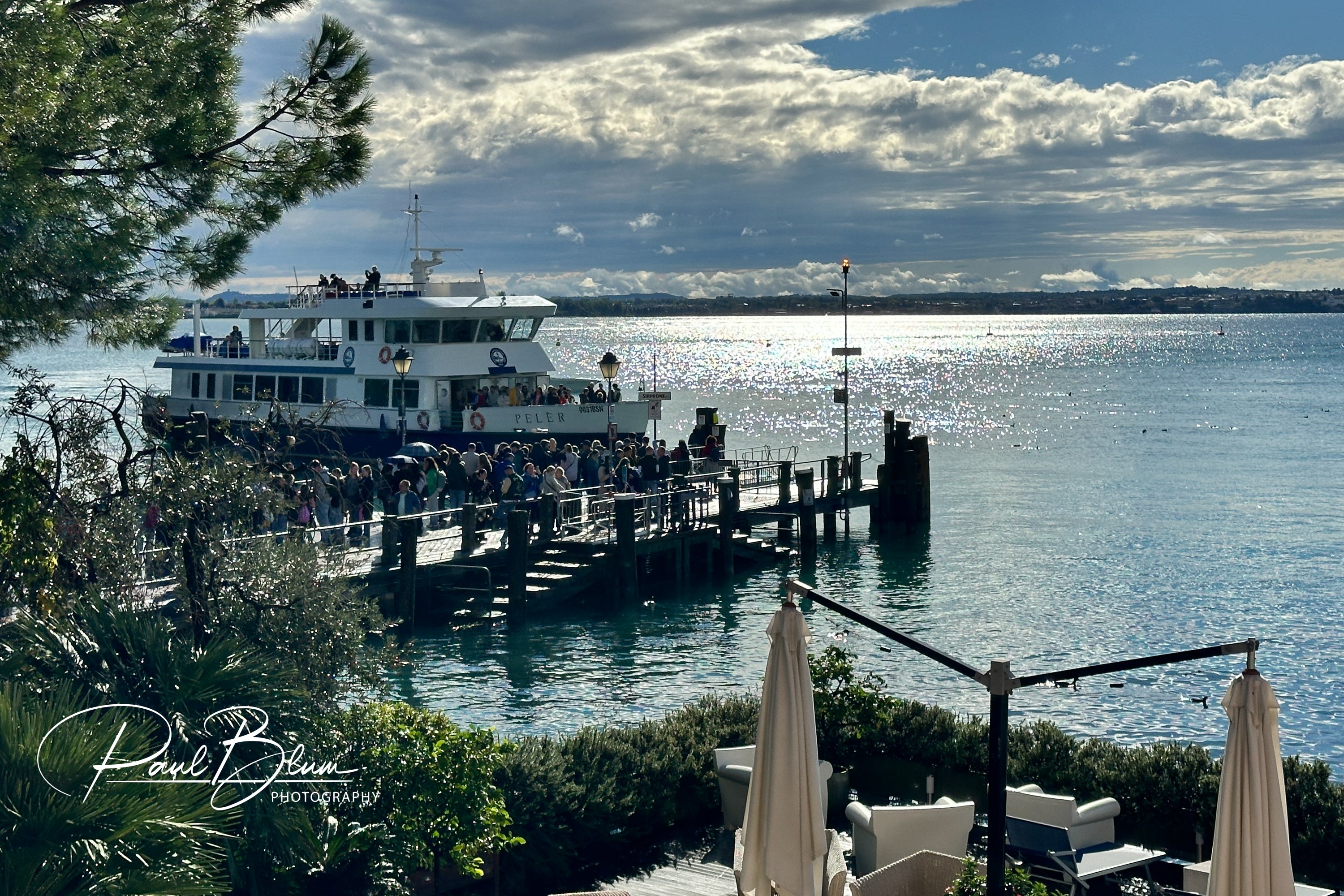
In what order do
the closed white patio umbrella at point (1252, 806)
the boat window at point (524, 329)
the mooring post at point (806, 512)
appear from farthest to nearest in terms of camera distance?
the boat window at point (524, 329), the mooring post at point (806, 512), the closed white patio umbrella at point (1252, 806)

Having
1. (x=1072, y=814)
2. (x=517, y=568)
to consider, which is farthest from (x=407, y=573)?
(x=1072, y=814)

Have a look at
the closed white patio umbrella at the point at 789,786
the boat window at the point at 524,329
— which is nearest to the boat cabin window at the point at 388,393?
the boat window at the point at 524,329

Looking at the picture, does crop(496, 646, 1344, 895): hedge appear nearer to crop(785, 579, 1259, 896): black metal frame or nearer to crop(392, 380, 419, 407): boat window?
crop(785, 579, 1259, 896): black metal frame

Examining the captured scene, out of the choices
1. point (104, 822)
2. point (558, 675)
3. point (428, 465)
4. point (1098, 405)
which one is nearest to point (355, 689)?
point (104, 822)

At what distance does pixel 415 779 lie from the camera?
344 inches

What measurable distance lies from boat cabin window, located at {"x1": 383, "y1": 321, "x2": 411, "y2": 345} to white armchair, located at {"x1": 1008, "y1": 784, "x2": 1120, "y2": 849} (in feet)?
94.1

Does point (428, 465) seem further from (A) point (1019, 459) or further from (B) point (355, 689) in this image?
(A) point (1019, 459)

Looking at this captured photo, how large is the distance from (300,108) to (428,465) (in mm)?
14939

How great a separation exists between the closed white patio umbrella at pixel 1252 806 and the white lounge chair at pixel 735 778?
4344mm

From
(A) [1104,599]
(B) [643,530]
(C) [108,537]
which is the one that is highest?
(C) [108,537]

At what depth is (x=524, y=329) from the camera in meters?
37.7

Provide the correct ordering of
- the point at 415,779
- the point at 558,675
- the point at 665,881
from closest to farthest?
1. the point at 415,779
2. the point at 665,881
3. the point at 558,675

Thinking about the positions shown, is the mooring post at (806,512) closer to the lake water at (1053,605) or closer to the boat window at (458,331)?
the lake water at (1053,605)

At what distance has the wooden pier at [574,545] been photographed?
826 inches
